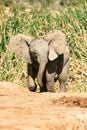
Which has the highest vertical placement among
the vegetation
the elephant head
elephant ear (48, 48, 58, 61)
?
the elephant head

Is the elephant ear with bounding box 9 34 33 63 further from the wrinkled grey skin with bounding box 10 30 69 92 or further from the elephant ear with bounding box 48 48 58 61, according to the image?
the elephant ear with bounding box 48 48 58 61

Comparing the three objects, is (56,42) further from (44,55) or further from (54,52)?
(44,55)

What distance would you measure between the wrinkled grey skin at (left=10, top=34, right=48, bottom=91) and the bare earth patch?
2.67 feet

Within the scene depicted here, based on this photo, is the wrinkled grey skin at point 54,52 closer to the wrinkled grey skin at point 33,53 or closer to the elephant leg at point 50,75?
the elephant leg at point 50,75

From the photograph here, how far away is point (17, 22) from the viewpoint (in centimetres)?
1040

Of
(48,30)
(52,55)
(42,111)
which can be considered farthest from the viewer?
(48,30)

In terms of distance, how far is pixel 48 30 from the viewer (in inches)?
414

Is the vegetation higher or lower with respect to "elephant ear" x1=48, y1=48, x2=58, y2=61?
lower

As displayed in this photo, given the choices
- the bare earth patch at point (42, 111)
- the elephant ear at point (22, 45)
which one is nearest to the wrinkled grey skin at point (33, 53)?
the elephant ear at point (22, 45)

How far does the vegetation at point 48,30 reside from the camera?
9.38 m

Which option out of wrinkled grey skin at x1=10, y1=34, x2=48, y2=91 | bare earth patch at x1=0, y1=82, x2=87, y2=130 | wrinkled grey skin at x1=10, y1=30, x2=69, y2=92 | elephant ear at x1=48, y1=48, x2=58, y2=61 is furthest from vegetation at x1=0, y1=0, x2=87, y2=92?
bare earth patch at x1=0, y1=82, x2=87, y2=130

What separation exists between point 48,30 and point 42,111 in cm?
599

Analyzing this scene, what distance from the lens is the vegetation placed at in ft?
30.8

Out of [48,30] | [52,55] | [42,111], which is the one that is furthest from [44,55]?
[48,30]
